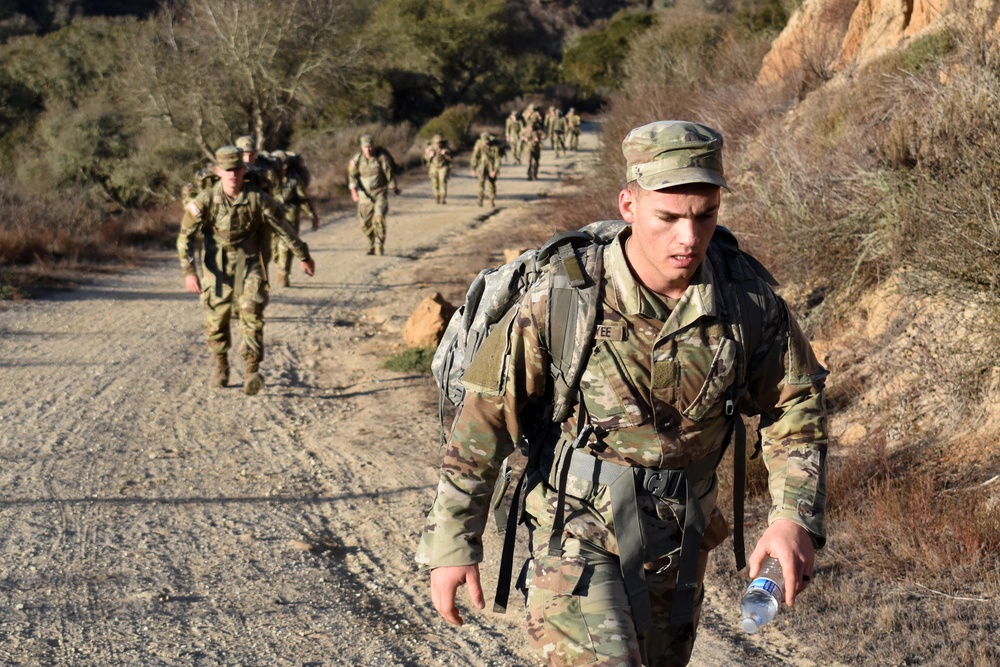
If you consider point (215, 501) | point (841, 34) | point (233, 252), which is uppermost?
point (841, 34)

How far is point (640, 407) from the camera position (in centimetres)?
269

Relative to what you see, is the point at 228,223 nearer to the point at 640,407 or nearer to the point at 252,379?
the point at 252,379

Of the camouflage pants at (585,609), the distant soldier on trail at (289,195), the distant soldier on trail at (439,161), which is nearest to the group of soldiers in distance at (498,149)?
the distant soldier on trail at (439,161)

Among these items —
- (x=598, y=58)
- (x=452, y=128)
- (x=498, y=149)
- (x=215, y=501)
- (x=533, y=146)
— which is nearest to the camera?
(x=215, y=501)

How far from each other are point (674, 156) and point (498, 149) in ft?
61.2

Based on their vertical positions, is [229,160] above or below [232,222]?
above

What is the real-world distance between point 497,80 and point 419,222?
101 feet

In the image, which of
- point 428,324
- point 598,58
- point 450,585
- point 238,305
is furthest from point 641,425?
point 598,58

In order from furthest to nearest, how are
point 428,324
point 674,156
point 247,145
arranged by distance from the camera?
point 247,145 < point 428,324 < point 674,156

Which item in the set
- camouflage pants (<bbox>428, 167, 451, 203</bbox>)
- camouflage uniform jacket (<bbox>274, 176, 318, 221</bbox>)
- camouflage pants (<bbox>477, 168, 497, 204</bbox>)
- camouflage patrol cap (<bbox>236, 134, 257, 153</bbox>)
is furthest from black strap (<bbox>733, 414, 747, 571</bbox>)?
camouflage pants (<bbox>477, 168, 497, 204</bbox>)

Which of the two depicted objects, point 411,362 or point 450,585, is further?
point 411,362

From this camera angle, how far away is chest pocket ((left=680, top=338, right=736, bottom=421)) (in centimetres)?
268

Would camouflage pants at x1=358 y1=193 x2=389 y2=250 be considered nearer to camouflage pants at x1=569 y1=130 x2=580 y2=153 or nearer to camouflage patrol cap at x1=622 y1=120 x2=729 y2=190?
camouflage patrol cap at x1=622 y1=120 x2=729 y2=190

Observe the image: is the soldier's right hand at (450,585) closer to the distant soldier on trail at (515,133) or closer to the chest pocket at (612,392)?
the chest pocket at (612,392)
